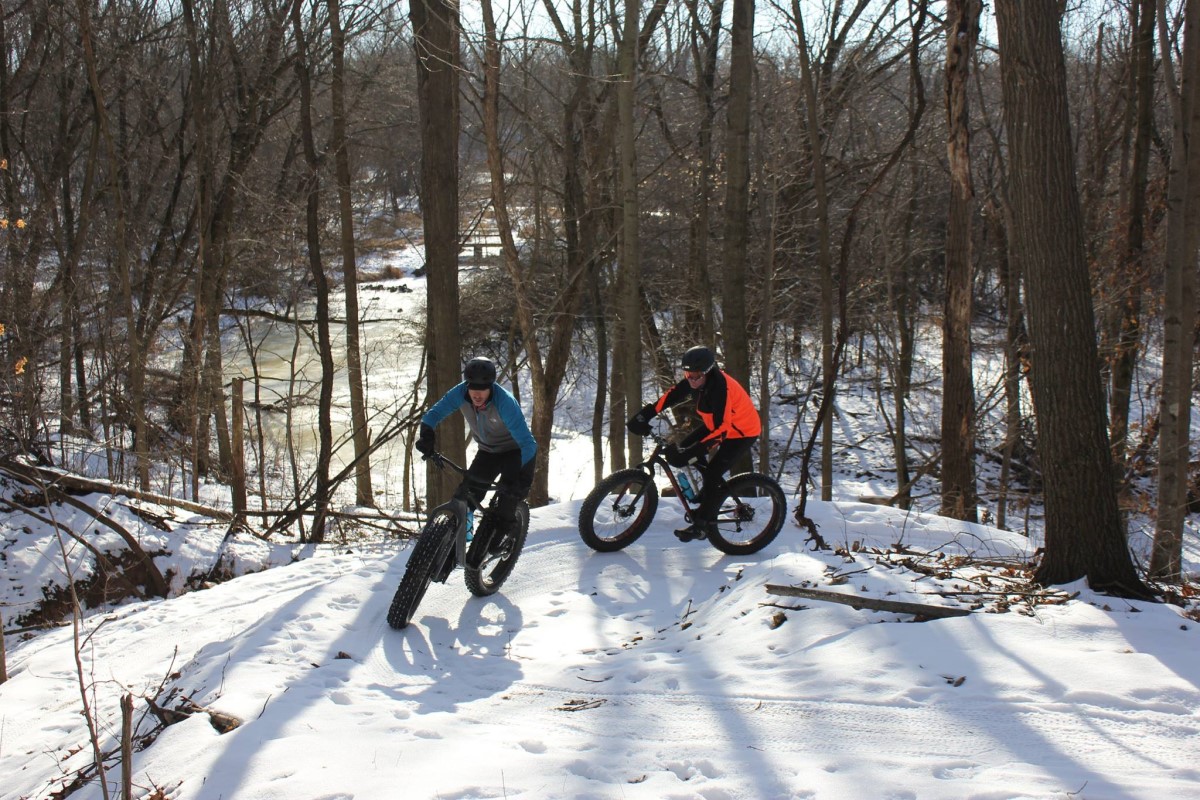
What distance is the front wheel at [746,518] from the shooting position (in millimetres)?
7645

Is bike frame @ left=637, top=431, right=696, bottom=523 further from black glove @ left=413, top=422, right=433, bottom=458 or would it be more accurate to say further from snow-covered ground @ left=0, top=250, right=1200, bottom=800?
black glove @ left=413, top=422, right=433, bottom=458

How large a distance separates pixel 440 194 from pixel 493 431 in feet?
15.6

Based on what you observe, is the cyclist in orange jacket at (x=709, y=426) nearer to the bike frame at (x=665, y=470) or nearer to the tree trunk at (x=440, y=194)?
the bike frame at (x=665, y=470)

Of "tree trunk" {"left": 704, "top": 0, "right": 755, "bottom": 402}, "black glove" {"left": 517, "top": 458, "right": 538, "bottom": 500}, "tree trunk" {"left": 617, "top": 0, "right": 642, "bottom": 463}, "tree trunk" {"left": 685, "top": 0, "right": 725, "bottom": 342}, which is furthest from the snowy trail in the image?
"tree trunk" {"left": 685, "top": 0, "right": 725, "bottom": 342}

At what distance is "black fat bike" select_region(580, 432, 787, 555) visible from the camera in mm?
7641

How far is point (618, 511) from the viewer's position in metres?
7.89

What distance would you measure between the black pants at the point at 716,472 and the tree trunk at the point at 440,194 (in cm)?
395

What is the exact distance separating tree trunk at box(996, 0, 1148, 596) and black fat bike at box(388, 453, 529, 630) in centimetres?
394

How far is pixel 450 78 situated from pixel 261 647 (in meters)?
7.36

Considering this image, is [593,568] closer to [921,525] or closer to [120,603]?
[921,525]

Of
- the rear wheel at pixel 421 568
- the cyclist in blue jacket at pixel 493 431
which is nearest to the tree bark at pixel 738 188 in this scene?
the cyclist in blue jacket at pixel 493 431

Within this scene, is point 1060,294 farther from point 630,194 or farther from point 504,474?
point 630,194

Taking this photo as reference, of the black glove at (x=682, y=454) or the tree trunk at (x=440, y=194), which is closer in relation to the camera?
the black glove at (x=682, y=454)

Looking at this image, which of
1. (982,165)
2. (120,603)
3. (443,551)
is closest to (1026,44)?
(443,551)
